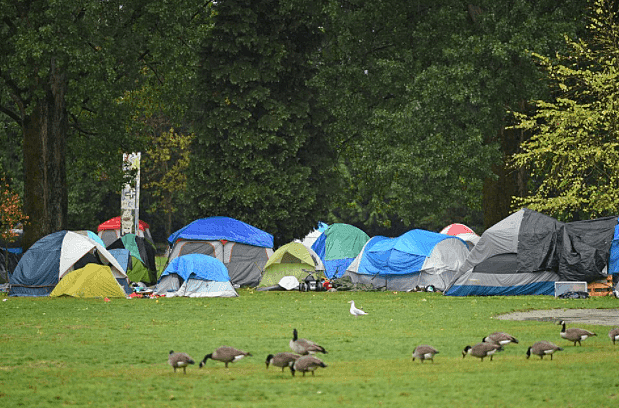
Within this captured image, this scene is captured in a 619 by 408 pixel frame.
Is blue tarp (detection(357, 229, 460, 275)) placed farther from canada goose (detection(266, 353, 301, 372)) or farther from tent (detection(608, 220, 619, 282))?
canada goose (detection(266, 353, 301, 372))

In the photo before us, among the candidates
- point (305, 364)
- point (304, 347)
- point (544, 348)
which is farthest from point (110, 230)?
point (305, 364)

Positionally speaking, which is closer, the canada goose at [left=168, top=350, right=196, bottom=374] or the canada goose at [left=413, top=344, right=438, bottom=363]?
the canada goose at [left=168, top=350, right=196, bottom=374]

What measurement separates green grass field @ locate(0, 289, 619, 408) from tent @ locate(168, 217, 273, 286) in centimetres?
898

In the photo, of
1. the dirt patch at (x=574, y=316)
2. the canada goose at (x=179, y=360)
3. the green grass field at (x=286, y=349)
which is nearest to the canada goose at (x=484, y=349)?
the green grass field at (x=286, y=349)

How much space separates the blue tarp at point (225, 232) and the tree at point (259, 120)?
1.67 m

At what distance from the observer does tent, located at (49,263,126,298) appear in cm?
2870

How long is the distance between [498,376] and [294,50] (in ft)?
Answer: 88.8

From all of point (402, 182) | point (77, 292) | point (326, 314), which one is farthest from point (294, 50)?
point (326, 314)

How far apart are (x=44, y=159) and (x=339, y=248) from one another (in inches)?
473

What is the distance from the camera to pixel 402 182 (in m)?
34.6

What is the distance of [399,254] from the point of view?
109 ft

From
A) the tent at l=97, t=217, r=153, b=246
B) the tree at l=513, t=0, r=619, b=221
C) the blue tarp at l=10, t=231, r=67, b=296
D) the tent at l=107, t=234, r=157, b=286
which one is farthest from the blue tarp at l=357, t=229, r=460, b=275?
the tent at l=97, t=217, r=153, b=246

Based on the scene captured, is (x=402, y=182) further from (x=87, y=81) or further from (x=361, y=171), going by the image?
(x=87, y=81)

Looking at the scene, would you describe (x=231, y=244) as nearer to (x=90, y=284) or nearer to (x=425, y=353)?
(x=90, y=284)
